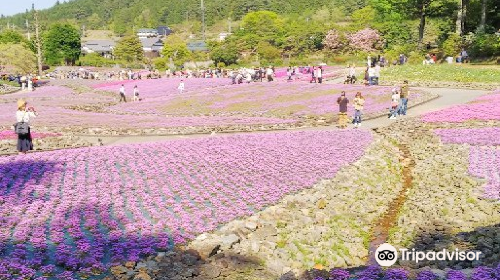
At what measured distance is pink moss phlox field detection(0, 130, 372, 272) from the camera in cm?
1503

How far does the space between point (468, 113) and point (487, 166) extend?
14320 millimetres

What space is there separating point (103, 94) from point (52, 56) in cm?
9764

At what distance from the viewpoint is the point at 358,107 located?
34344 mm

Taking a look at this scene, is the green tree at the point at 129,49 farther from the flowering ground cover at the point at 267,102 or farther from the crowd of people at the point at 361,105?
the crowd of people at the point at 361,105

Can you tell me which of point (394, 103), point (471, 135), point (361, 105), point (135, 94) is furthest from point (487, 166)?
point (135, 94)

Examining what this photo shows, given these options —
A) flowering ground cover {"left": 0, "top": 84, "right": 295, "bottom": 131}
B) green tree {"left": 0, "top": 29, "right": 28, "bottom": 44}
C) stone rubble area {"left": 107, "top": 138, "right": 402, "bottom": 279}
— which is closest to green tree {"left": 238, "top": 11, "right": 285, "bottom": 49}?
green tree {"left": 0, "top": 29, "right": 28, "bottom": 44}

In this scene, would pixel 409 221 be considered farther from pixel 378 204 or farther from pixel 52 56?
pixel 52 56

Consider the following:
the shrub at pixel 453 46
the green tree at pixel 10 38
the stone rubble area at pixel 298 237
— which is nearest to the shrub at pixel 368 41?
the shrub at pixel 453 46

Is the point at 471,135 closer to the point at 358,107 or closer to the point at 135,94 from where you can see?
the point at 358,107

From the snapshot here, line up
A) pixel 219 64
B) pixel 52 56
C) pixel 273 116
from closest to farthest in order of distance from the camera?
pixel 273 116 < pixel 219 64 < pixel 52 56

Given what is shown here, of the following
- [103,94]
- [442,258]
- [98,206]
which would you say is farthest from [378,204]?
[103,94]

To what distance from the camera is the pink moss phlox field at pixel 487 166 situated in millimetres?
20844

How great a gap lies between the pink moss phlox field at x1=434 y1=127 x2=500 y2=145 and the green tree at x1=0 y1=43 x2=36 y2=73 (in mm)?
101037

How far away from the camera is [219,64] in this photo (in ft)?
393
